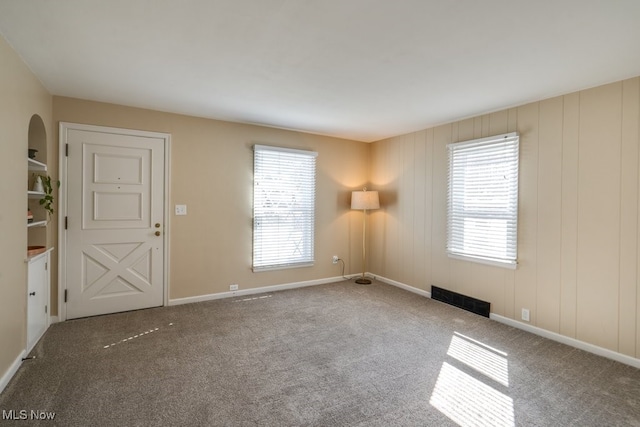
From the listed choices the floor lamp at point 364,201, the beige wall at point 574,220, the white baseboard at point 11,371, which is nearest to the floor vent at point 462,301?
the beige wall at point 574,220

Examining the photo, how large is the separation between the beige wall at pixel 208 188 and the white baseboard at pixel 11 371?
1596mm

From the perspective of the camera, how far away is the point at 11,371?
7.54 feet

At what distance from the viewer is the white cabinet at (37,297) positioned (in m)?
2.74

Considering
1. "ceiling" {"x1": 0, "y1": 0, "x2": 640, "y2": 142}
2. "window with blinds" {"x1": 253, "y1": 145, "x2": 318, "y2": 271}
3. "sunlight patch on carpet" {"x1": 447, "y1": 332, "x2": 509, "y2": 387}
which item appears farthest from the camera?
"window with blinds" {"x1": 253, "y1": 145, "x2": 318, "y2": 271}

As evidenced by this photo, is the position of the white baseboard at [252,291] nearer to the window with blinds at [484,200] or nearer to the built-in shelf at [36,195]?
the built-in shelf at [36,195]

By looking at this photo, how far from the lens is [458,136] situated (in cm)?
409

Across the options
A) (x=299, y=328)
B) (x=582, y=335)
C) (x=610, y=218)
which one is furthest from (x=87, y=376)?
(x=610, y=218)

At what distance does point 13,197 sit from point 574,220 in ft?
15.8

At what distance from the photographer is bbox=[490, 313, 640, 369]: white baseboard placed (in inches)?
105

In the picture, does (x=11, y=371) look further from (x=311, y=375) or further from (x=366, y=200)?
(x=366, y=200)

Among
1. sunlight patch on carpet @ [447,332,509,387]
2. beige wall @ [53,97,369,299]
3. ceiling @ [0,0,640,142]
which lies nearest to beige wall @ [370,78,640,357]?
ceiling @ [0,0,640,142]

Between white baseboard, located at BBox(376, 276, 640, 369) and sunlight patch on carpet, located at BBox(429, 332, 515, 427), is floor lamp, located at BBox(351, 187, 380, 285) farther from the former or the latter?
sunlight patch on carpet, located at BBox(429, 332, 515, 427)

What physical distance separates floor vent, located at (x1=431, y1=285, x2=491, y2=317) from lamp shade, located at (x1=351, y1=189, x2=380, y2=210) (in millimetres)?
1542

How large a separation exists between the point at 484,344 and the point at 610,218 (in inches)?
62.6
